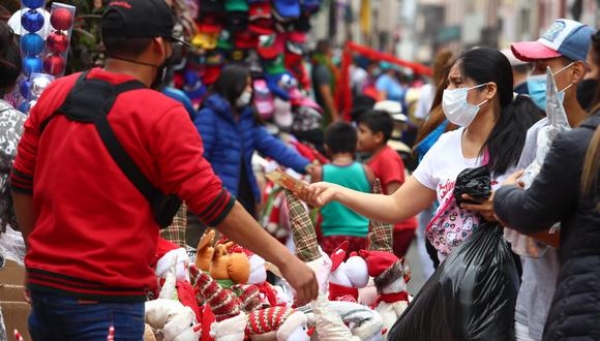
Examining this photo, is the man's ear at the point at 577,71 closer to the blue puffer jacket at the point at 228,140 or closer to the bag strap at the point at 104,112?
the bag strap at the point at 104,112

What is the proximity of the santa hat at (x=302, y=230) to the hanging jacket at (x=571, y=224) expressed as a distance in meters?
1.99

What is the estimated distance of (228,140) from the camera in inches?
425

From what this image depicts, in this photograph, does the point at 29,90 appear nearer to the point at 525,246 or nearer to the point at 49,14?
the point at 49,14

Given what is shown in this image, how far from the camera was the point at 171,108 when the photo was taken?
445 cm

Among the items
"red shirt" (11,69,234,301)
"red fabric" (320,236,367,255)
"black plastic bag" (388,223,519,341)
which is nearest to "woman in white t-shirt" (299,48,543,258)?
"black plastic bag" (388,223,519,341)

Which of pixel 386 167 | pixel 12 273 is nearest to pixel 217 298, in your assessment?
pixel 12 273

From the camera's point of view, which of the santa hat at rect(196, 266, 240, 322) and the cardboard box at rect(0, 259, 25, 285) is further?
the cardboard box at rect(0, 259, 25, 285)

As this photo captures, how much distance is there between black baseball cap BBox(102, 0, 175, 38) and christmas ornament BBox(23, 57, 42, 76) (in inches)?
111

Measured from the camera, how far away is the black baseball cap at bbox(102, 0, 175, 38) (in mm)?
4578

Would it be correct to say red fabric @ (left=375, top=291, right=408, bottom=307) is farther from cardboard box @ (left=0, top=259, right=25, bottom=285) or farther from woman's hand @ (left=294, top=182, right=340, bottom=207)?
cardboard box @ (left=0, top=259, right=25, bottom=285)

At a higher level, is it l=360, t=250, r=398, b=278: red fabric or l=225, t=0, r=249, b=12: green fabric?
l=360, t=250, r=398, b=278: red fabric

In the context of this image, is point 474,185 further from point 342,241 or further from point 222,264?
point 342,241

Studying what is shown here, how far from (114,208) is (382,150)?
6.53 metres

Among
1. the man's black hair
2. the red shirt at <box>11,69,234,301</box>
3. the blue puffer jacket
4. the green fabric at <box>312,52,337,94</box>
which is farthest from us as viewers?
the green fabric at <box>312,52,337,94</box>
